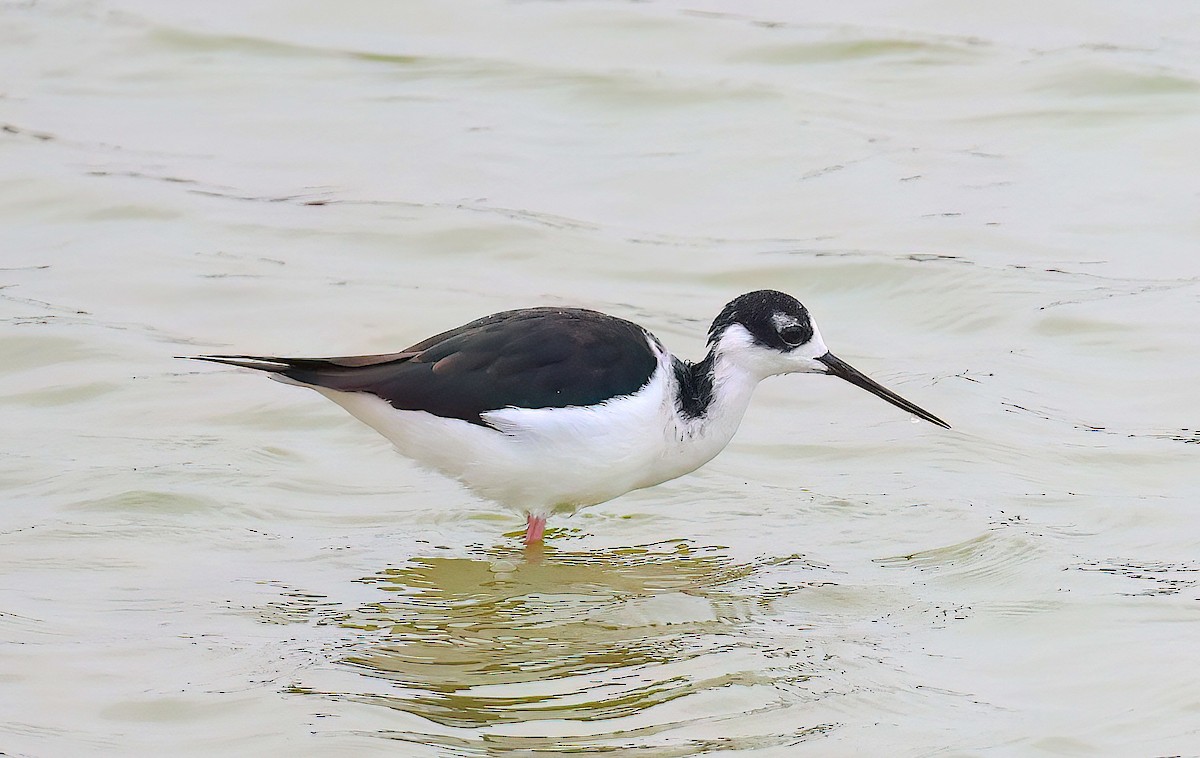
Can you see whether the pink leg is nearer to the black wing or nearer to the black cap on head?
the black wing

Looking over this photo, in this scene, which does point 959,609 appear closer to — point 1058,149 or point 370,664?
point 370,664

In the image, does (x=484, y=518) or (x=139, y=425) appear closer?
(x=484, y=518)

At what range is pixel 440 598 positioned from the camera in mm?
6688

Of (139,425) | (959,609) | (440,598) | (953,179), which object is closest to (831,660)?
(959,609)

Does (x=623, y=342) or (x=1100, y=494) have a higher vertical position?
(x=623, y=342)

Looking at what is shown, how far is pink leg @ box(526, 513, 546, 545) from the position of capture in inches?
285

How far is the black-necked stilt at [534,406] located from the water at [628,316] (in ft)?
1.26

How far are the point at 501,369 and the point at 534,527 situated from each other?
2.47 ft

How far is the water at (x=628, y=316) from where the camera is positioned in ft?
18.9

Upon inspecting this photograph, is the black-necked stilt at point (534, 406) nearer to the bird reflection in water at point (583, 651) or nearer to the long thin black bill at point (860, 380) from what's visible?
the bird reflection in water at point (583, 651)

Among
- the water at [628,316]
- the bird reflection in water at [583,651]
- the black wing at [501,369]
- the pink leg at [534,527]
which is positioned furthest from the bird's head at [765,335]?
the pink leg at [534,527]

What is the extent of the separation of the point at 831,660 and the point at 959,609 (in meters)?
0.68

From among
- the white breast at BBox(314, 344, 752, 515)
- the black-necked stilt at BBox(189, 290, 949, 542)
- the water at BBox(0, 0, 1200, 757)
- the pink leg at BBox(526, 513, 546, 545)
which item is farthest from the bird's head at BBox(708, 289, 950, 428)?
the pink leg at BBox(526, 513, 546, 545)

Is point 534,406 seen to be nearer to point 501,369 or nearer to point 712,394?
point 501,369
